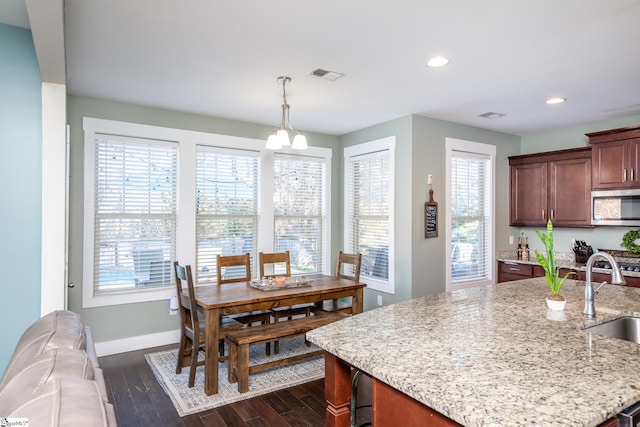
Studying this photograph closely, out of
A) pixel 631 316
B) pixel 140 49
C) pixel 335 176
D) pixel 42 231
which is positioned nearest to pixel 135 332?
pixel 42 231

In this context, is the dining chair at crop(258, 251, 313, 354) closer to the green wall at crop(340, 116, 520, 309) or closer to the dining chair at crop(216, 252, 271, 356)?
the dining chair at crop(216, 252, 271, 356)

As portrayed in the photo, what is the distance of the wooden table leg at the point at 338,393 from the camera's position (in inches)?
62.4

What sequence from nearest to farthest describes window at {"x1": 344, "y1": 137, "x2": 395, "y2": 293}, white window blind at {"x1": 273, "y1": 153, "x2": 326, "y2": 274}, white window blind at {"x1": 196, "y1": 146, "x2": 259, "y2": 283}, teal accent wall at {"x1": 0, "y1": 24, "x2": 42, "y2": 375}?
teal accent wall at {"x1": 0, "y1": 24, "x2": 42, "y2": 375} → white window blind at {"x1": 196, "y1": 146, "x2": 259, "y2": 283} → window at {"x1": 344, "y1": 137, "x2": 395, "y2": 293} → white window blind at {"x1": 273, "y1": 153, "x2": 326, "y2": 274}

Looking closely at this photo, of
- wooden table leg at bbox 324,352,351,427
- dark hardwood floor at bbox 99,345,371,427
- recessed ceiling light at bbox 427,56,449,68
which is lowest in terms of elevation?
dark hardwood floor at bbox 99,345,371,427

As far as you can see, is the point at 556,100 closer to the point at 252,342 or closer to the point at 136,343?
the point at 252,342

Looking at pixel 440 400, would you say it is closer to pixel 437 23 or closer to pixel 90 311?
pixel 437 23

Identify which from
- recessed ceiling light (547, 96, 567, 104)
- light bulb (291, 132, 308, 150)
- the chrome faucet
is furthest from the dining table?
recessed ceiling light (547, 96, 567, 104)

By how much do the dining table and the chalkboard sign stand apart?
1163 mm

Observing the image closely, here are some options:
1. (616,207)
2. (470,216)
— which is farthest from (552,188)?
(470,216)

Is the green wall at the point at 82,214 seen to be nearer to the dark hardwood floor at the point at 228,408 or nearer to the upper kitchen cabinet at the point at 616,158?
the dark hardwood floor at the point at 228,408

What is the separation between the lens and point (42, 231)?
8.26ft

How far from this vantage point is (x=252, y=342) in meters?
3.05

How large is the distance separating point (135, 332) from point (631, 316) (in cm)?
424

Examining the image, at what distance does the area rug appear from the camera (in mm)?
2926
